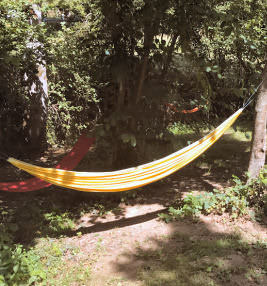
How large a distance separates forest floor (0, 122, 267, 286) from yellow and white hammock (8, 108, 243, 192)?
0.53 metres

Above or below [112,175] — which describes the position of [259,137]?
above

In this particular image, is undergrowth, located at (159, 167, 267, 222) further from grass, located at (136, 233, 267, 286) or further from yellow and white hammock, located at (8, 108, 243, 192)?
yellow and white hammock, located at (8, 108, 243, 192)

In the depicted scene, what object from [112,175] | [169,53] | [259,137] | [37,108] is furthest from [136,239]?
[37,108]

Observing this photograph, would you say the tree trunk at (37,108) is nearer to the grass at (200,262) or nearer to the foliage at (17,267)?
the foliage at (17,267)

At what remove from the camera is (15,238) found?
330 centimetres

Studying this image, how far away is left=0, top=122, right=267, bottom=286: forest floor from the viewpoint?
2.62m

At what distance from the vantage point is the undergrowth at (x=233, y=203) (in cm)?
340

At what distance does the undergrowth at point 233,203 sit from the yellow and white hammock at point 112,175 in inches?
20.0

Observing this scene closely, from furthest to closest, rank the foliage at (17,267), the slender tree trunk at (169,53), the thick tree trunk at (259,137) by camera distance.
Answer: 1. the slender tree trunk at (169,53)
2. the thick tree trunk at (259,137)
3. the foliage at (17,267)

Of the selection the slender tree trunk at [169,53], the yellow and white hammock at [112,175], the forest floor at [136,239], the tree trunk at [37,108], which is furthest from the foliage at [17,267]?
the tree trunk at [37,108]

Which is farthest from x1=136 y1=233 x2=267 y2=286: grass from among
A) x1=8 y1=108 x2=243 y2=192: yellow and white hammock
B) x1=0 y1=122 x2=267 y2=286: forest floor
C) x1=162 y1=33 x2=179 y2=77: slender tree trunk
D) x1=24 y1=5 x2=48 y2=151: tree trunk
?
x1=24 y1=5 x2=48 y2=151: tree trunk

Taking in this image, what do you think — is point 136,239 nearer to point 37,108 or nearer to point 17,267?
point 17,267

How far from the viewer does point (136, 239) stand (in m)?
3.20

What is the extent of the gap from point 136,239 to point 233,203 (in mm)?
1057
